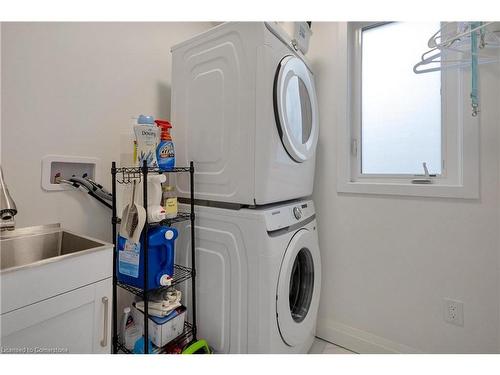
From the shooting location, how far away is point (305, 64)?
64.2 inches

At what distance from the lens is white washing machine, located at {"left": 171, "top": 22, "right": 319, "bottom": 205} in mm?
1220

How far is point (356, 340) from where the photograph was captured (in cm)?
175

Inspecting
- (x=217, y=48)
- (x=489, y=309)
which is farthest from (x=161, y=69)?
(x=489, y=309)

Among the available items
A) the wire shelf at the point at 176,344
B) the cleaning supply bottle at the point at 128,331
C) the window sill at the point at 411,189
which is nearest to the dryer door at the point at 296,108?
the window sill at the point at 411,189

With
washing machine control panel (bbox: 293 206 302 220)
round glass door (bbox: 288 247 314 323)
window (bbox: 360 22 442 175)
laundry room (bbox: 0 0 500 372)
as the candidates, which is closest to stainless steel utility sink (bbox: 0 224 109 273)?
laundry room (bbox: 0 0 500 372)

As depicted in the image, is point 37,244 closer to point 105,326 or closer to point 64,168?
point 64,168

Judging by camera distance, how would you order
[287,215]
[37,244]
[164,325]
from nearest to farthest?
[37,244]
[164,325]
[287,215]

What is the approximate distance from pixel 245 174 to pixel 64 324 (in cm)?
93

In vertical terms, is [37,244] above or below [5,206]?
below

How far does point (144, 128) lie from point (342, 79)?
1.42 m

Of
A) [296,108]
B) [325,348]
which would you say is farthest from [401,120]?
[325,348]

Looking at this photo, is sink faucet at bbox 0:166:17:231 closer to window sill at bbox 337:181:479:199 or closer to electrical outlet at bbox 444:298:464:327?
window sill at bbox 337:181:479:199

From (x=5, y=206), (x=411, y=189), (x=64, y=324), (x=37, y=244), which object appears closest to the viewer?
(x=64, y=324)

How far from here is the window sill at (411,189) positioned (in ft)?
4.56
